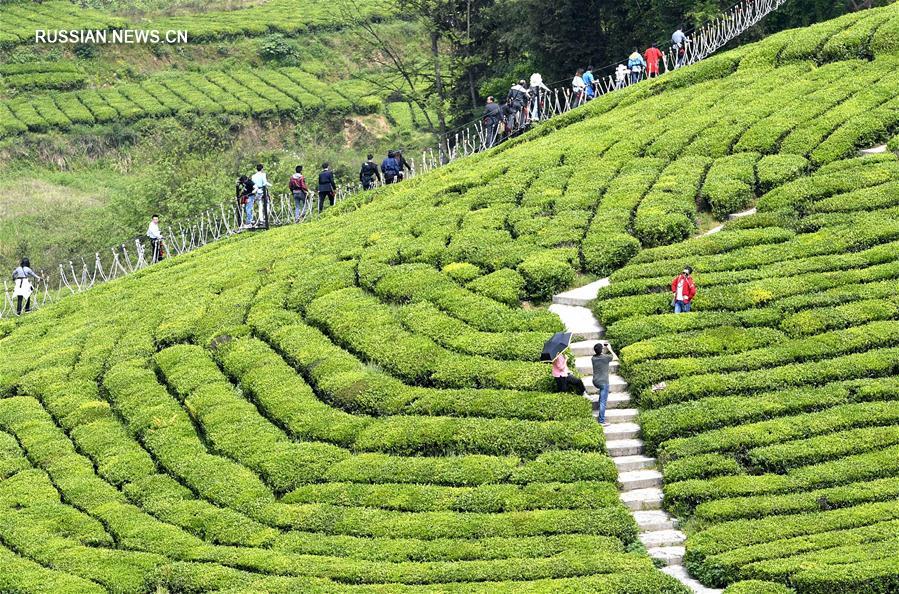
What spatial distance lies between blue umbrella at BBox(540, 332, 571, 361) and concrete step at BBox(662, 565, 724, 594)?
536cm

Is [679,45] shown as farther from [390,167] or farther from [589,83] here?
[390,167]

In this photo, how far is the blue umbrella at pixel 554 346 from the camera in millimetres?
24172

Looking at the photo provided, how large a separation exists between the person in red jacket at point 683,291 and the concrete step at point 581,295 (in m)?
2.14

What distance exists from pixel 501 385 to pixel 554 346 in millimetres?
1398

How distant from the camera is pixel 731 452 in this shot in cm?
2208

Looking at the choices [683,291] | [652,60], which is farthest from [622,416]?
[652,60]

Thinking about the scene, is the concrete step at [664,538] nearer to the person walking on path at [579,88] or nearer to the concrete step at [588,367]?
the concrete step at [588,367]

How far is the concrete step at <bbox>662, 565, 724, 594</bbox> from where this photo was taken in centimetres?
1927

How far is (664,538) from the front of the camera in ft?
67.9

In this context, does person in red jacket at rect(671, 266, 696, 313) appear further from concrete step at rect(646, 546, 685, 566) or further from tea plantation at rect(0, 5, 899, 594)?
concrete step at rect(646, 546, 685, 566)

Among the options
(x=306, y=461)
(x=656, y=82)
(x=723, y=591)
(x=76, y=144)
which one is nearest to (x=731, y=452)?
(x=723, y=591)

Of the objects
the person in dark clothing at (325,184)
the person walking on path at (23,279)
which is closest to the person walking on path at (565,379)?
the person in dark clothing at (325,184)

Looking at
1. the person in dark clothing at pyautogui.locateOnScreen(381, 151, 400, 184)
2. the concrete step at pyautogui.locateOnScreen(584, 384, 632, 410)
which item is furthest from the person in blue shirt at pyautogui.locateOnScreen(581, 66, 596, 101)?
the concrete step at pyautogui.locateOnScreen(584, 384, 632, 410)

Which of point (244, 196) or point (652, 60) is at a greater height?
point (652, 60)
